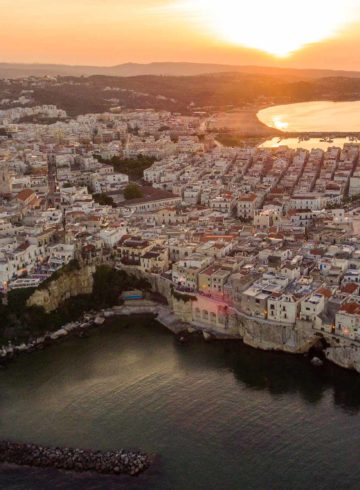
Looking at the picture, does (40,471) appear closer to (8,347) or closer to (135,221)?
(8,347)

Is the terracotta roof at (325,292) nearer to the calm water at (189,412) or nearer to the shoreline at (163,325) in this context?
the shoreline at (163,325)

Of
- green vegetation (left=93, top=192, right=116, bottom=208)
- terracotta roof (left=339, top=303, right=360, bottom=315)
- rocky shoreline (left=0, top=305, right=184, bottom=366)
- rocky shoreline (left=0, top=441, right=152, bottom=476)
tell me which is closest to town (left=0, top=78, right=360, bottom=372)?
terracotta roof (left=339, top=303, right=360, bottom=315)

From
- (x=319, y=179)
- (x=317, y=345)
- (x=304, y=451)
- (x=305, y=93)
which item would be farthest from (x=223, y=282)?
(x=305, y=93)

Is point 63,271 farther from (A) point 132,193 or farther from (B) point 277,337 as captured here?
(A) point 132,193

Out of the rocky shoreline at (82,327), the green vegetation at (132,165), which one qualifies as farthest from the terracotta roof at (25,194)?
the rocky shoreline at (82,327)

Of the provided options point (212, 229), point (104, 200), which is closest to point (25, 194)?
point (104, 200)

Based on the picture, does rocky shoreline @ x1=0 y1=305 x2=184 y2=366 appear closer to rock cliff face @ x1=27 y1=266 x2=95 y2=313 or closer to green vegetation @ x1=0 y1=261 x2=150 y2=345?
green vegetation @ x1=0 y1=261 x2=150 y2=345
